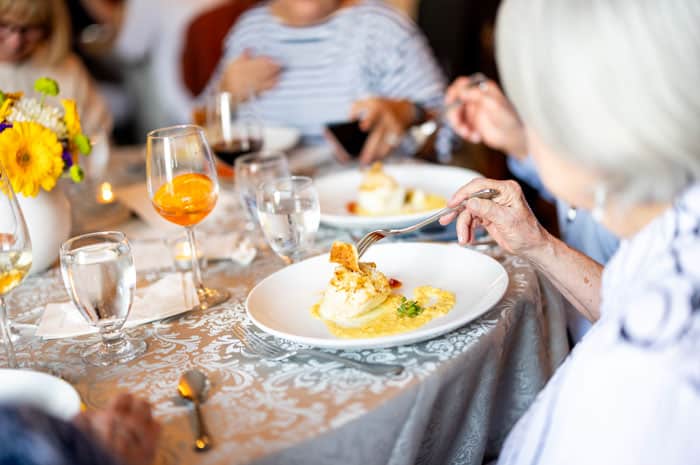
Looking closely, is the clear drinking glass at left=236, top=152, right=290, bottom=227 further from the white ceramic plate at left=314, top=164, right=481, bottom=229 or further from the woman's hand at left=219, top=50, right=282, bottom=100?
the woman's hand at left=219, top=50, right=282, bottom=100

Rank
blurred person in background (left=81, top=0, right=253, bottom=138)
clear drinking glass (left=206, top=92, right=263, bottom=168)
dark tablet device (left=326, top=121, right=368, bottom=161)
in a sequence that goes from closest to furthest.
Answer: clear drinking glass (left=206, top=92, right=263, bottom=168), dark tablet device (left=326, top=121, right=368, bottom=161), blurred person in background (left=81, top=0, right=253, bottom=138)

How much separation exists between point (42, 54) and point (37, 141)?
1528 millimetres

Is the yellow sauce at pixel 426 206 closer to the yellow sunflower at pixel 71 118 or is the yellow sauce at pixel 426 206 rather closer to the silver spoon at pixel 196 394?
the yellow sunflower at pixel 71 118

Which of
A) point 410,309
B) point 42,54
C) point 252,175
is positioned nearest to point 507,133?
point 252,175

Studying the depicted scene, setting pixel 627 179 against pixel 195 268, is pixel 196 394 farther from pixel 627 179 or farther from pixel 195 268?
pixel 627 179

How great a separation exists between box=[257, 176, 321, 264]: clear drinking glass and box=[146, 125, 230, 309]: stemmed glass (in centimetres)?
10

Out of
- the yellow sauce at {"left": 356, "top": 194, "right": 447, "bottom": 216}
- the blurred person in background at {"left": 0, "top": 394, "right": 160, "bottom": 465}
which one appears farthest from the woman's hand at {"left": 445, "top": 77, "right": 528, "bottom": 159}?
the blurred person in background at {"left": 0, "top": 394, "right": 160, "bottom": 465}

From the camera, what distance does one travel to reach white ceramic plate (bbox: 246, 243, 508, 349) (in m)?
1.00

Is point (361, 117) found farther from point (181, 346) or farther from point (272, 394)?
point (272, 394)

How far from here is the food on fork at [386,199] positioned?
5.35ft

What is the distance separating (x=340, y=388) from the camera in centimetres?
92

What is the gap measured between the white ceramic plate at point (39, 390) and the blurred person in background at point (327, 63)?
1.66m

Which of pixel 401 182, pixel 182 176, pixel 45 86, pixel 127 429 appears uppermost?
pixel 45 86

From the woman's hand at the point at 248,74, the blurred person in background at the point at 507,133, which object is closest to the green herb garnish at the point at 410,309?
the blurred person in background at the point at 507,133
